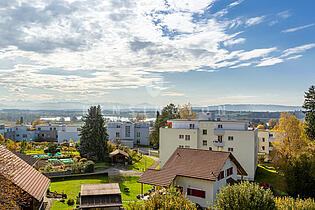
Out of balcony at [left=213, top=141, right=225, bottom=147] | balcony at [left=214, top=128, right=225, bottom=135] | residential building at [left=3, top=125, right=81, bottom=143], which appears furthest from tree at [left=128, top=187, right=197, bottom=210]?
residential building at [left=3, top=125, right=81, bottom=143]

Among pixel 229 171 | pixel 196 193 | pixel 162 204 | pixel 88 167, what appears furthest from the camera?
pixel 88 167

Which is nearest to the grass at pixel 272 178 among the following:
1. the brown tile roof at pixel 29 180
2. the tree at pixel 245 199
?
the tree at pixel 245 199

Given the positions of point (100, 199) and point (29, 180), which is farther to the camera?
point (100, 199)

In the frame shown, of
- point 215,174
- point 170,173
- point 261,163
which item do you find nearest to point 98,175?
point 170,173

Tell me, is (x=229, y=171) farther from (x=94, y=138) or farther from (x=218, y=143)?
(x=94, y=138)

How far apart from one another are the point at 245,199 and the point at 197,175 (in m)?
9.69

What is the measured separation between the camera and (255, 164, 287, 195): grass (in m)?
38.3

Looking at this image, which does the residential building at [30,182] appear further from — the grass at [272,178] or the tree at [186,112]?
the tree at [186,112]

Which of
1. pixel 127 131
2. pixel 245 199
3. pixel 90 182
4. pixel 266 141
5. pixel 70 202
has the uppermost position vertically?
pixel 245 199

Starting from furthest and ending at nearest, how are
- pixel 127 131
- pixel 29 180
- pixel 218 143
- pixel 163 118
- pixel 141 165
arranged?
→ pixel 127 131, pixel 163 118, pixel 141 165, pixel 218 143, pixel 29 180

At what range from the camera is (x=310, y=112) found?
4794cm

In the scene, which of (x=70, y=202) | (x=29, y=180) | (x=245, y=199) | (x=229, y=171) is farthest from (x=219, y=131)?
(x=29, y=180)

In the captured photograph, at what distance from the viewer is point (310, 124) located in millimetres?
46875

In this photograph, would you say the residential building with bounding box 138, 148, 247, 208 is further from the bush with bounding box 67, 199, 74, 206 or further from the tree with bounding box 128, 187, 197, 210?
the tree with bounding box 128, 187, 197, 210
